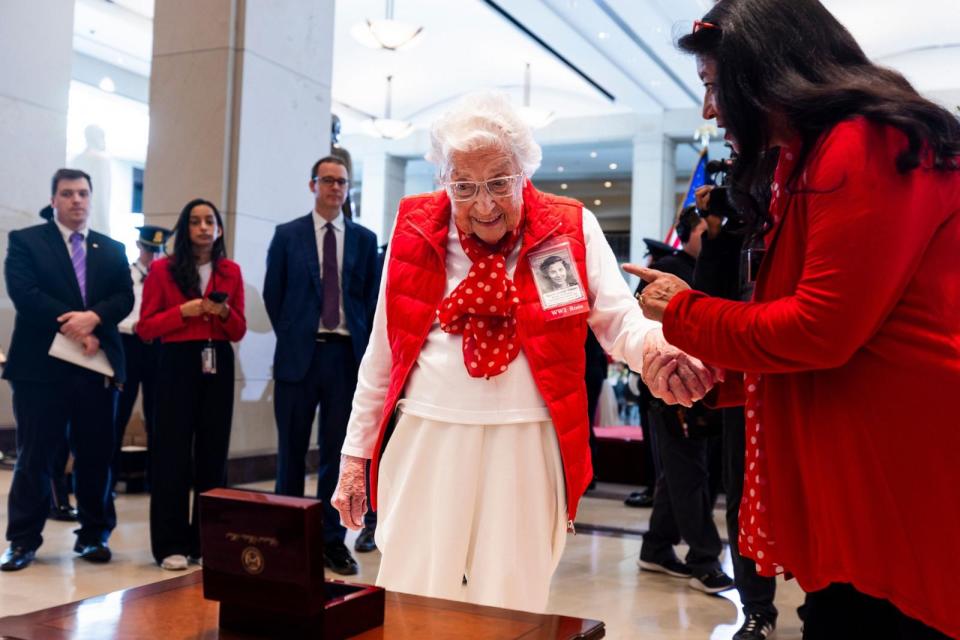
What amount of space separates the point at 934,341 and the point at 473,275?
0.99m

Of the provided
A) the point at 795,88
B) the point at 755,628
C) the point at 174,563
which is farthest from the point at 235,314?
the point at 795,88

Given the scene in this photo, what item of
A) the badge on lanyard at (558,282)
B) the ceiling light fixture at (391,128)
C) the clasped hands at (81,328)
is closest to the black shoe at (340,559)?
the clasped hands at (81,328)

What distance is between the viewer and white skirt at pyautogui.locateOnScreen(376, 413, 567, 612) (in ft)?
6.44

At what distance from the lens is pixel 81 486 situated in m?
4.12

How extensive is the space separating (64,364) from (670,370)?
3.12 meters

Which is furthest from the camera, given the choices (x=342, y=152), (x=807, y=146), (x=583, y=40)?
(x=583, y=40)

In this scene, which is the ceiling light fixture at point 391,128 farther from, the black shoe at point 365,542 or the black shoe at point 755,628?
the black shoe at point 755,628

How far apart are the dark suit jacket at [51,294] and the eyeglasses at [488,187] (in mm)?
2616

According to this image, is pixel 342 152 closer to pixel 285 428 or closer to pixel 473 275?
pixel 285 428

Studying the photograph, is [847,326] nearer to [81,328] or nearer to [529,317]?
[529,317]

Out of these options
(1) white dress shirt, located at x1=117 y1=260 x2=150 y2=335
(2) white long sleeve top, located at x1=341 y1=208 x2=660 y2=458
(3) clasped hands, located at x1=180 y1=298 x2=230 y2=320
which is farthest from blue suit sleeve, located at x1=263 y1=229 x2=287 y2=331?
(2) white long sleeve top, located at x1=341 y1=208 x2=660 y2=458

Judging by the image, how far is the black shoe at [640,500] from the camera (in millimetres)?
6234

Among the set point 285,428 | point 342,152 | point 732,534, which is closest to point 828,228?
point 732,534

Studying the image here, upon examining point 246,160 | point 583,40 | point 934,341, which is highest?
point 583,40
